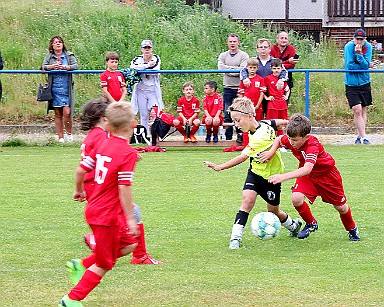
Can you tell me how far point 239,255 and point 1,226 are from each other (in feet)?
8.53

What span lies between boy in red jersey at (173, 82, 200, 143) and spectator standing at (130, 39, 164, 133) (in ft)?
1.72

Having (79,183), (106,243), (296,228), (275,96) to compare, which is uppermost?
(275,96)

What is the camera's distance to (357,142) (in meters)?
16.7

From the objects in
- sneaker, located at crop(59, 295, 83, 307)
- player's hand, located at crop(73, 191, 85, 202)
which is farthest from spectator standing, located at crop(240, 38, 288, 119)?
sneaker, located at crop(59, 295, 83, 307)

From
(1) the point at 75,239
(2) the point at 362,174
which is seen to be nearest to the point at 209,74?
(2) the point at 362,174

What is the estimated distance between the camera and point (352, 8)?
28078 mm

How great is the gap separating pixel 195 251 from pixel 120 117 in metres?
2.27

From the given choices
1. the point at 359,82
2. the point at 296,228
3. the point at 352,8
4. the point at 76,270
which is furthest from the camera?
the point at 352,8

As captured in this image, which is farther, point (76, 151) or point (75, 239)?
point (76, 151)

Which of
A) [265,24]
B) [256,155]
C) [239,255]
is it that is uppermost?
[265,24]

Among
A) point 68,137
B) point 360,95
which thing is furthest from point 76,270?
point 360,95

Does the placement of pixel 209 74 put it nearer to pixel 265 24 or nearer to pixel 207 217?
pixel 207 217

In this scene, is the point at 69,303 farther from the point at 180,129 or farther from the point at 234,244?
the point at 180,129

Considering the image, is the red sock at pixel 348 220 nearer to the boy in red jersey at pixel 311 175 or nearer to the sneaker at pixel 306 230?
the boy in red jersey at pixel 311 175
